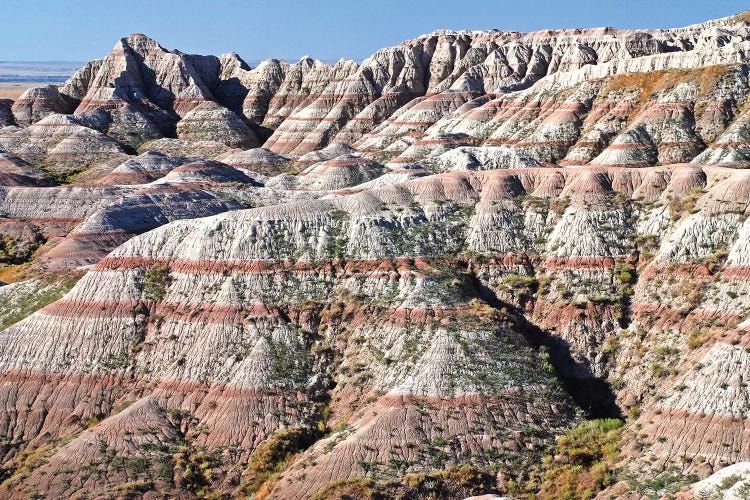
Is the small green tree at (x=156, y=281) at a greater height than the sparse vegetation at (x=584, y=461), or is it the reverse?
the small green tree at (x=156, y=281)

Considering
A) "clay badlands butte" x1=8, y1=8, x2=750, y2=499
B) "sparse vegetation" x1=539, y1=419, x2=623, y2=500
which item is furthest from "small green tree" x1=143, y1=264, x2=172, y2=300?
"sparse vegetation" x1=539, y1=419, x2=623, y2=500

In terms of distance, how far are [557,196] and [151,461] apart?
32.4 meters

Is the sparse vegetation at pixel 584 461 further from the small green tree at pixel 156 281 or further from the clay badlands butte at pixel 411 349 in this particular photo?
the small green tree at pixel 156 281

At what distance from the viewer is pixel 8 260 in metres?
103

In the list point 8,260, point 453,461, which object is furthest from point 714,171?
point 8,260

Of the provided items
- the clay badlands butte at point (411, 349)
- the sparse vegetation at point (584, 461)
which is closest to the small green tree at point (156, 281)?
the clay badlands butte at point (411, 349)

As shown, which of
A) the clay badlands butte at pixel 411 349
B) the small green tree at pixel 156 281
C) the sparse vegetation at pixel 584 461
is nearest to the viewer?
the sparse vegetation at pixel 584 461

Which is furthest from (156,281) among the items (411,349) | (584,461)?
(584,461)

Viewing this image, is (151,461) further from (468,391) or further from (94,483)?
(468,391)

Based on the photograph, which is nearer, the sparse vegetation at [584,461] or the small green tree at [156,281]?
the sparse vegetation at [584,461]

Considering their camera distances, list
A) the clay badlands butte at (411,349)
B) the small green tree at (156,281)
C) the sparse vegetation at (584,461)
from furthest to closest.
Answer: the small green tree at (156,281) → the clay badlands butte at (411,349) → the sparse vegetation at (584,461)

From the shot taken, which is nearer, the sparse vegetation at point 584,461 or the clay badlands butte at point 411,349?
the sparse vegetation at point 584,461

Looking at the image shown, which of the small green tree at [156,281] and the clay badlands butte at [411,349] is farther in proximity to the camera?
the small green tree at [156,281]

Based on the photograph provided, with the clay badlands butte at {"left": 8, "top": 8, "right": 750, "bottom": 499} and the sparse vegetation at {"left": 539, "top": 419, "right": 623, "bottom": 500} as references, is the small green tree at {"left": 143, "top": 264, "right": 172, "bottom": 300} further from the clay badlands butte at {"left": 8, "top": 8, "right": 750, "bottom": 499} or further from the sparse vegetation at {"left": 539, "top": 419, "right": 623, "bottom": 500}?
the sparse vegetation at {"left": 539, "top": 419, "right": 623, "bottom": 500}
